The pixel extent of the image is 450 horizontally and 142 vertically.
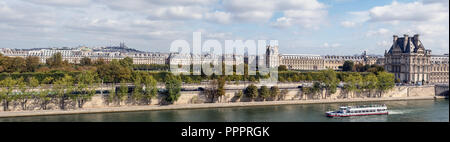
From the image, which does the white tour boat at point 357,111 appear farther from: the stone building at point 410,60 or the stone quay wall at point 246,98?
the stone building at point 410,60

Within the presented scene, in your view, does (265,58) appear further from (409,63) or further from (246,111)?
(246,111)

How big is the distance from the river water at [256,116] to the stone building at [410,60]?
1544 cm

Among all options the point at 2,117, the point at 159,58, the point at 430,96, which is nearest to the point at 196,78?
the point at 2,117

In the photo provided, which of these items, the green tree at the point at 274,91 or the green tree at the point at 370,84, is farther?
the green tree at the point at 370,84

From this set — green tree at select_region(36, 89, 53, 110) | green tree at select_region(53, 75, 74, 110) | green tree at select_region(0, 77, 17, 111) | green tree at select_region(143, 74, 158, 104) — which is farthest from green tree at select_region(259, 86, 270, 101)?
green tree at select_region(0, 77, 17, 111)

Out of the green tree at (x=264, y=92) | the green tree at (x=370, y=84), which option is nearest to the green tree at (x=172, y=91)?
the green tree at (x=264, y=92)

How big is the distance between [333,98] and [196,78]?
12796mm

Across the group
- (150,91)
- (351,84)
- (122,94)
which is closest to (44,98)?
(122,94)

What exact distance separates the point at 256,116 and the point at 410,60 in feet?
90.6

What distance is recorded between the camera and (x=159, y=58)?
279ft

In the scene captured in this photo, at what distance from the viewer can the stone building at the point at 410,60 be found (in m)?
42.3

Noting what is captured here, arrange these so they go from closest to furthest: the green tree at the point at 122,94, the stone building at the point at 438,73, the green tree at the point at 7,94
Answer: the green tree at the point at 7,94, the green tree at the point at 122,94, the stone building at the point at 438,73

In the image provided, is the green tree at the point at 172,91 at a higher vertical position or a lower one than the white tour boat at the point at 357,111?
higher

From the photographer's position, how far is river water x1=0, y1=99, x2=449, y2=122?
21750 millimetres
